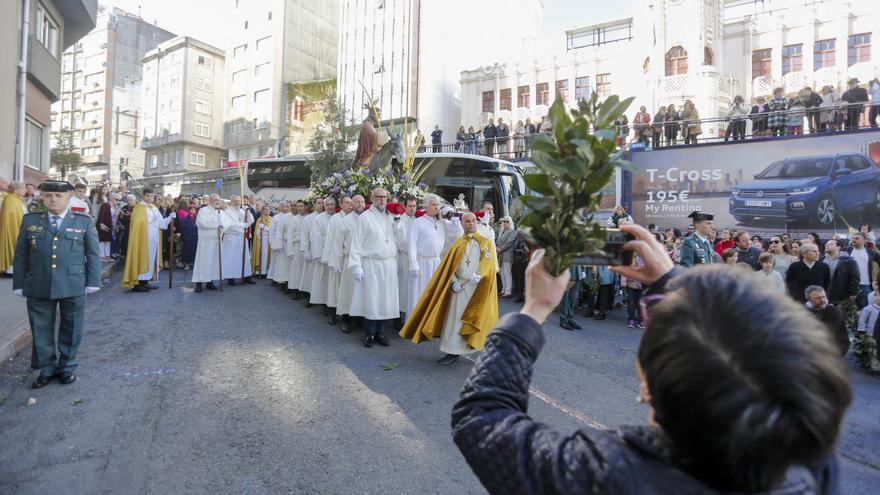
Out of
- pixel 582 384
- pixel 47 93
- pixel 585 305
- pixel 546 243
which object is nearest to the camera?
pixel 546 243

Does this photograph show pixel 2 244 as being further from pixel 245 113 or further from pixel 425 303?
pixel 245 113

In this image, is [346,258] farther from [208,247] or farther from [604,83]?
[604,83]

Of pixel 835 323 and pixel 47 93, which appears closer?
pixel 835 323

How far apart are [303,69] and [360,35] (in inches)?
389

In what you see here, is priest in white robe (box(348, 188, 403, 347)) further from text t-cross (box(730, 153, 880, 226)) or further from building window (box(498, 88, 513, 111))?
building window (box(498, 88, 513, 111))

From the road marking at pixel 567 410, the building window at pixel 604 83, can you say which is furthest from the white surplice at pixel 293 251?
the building window at pixel 604 83

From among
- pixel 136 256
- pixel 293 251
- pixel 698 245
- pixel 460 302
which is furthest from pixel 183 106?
pixel 698 245

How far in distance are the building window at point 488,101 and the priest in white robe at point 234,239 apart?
87.5 feet

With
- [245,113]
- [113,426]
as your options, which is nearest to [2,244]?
[113,426]

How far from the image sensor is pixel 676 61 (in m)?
28.8

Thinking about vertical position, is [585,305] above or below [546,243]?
below

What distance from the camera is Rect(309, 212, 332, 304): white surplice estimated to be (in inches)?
365

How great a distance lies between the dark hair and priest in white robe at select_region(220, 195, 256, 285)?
38.9ft

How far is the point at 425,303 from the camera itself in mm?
6504
